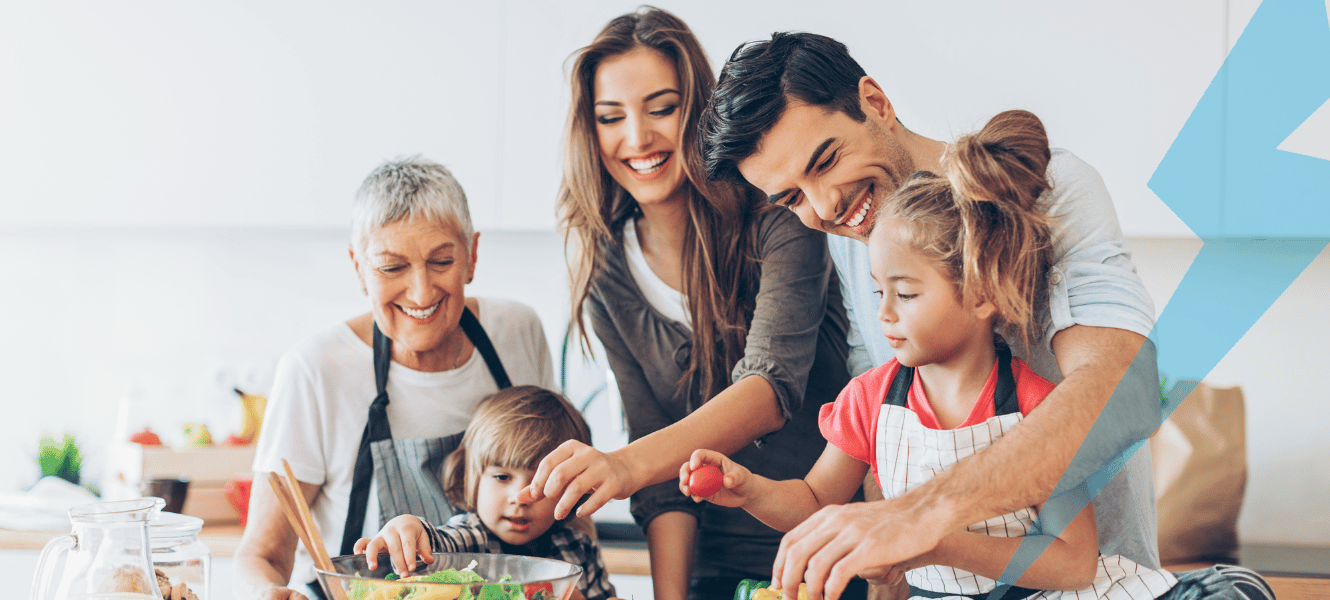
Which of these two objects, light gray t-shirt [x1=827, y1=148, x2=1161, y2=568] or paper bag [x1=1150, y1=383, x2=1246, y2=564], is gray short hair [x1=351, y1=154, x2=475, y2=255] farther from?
paper bag [x1=1150, y1=383, x2=1246, y2=564]

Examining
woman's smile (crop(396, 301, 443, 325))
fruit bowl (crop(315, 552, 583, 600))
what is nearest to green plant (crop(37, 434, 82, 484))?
woman's smile (crop(396, 301, 443, 325))

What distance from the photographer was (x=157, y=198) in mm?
2332

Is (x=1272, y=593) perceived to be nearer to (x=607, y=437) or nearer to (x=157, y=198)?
(x=607, y=437)

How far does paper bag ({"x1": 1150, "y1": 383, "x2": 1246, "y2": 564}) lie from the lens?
819 mm

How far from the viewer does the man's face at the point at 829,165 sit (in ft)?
3.31

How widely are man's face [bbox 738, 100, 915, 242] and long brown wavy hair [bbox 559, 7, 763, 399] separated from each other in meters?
0.24

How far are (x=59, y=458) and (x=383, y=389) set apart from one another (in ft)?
5.79

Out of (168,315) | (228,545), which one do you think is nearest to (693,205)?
(228,545)

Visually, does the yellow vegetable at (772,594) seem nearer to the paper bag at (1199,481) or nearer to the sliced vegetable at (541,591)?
the sliced vegetable at (541,591)

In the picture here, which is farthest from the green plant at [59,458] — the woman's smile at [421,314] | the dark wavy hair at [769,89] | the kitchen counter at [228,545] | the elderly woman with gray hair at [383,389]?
the dark wavy hair at [769,89]

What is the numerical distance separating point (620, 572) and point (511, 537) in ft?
3.03

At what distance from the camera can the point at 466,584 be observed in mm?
859

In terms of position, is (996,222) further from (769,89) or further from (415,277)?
(415,277)

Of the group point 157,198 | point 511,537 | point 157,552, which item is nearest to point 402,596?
point 157,552
